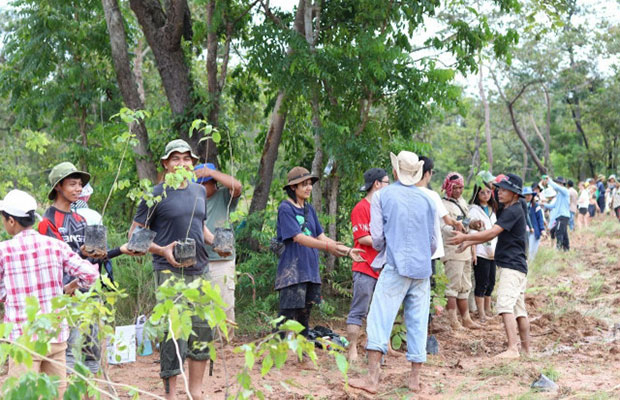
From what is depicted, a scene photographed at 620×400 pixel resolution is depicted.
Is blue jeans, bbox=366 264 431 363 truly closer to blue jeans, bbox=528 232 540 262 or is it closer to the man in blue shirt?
blue jeans, bbox=528 232 540 262

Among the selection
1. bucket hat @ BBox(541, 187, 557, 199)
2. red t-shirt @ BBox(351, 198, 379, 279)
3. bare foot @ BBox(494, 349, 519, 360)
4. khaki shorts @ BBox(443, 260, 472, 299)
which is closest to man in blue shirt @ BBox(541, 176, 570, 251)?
bucket hat @ BBox(541, 187, 557, 199)

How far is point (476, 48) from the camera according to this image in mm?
8438

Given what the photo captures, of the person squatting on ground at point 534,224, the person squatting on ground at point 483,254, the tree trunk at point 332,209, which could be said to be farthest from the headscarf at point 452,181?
the person squatting on ground at point 534,224

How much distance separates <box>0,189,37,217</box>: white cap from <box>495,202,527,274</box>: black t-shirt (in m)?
4.33

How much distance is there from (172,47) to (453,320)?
5121 millimetres

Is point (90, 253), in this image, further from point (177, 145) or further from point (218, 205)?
point (218, 205)

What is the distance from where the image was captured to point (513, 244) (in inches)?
264

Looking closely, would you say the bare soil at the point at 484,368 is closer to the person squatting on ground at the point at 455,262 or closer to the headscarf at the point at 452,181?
the person squatting on ground at the point at 455,262

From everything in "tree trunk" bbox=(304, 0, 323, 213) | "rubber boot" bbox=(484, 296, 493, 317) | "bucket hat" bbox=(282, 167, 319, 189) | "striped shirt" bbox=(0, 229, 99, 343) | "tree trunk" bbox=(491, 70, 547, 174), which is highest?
"tree trunk" bbox=(491, 70, 547, 174)

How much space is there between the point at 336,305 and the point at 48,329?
5.76 meters

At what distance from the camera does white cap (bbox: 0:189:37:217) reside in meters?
4.03

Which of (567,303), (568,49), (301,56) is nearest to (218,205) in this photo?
(301,56)

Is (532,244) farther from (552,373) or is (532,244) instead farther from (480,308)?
(552,373)

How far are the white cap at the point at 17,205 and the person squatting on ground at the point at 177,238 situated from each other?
3.17ft
